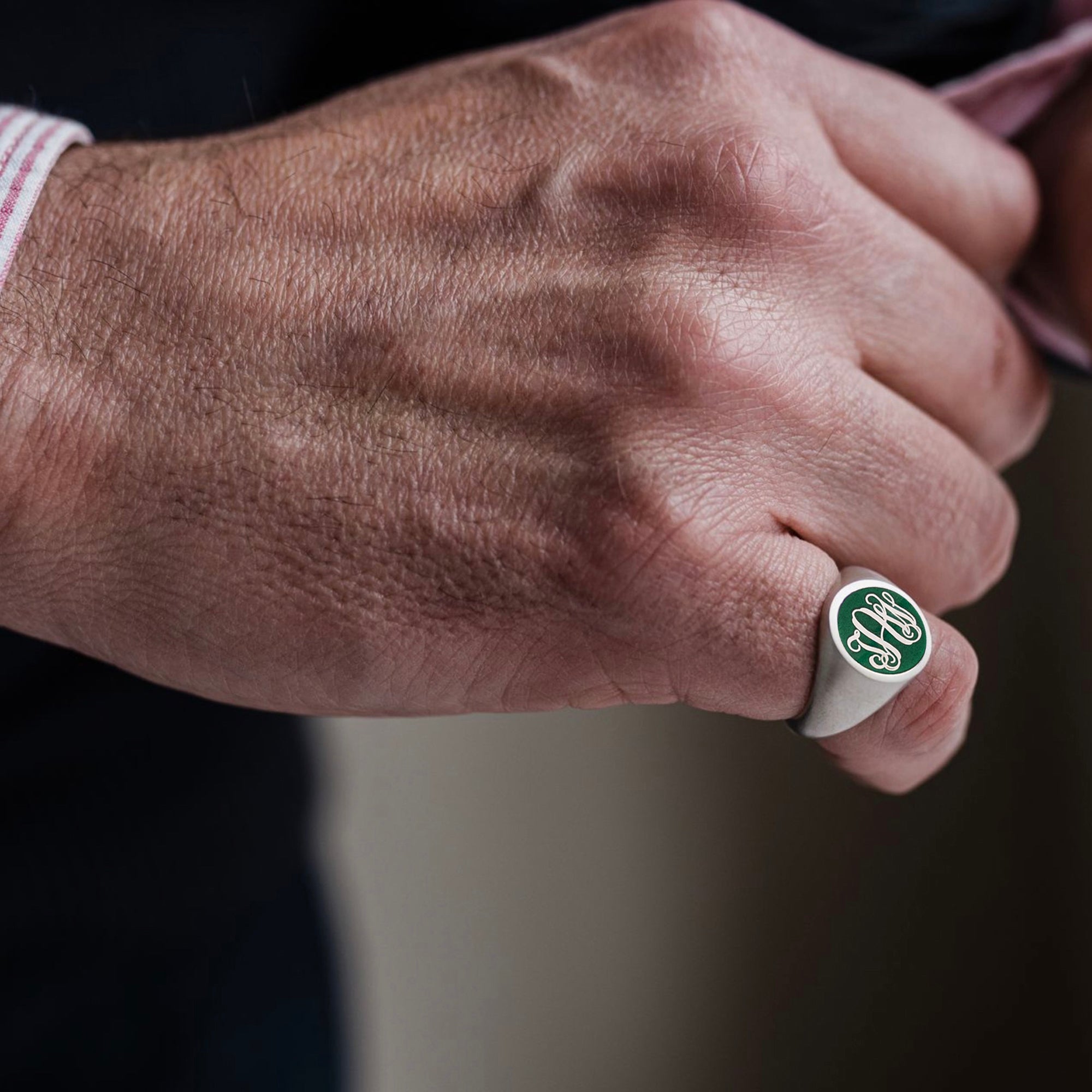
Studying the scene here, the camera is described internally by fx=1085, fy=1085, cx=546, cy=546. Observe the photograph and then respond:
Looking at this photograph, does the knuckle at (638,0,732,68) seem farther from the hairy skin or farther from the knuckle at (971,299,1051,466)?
the knuckle at (971,299,1051,466)

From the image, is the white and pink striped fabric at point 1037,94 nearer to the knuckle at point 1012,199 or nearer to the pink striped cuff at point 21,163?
the knuckle at point 1012,199

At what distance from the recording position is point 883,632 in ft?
1.77

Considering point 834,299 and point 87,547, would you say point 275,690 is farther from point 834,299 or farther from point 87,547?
point 834,299

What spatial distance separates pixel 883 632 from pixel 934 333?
0.21m

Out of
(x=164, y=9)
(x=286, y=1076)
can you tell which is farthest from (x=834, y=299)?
(x=286, y=1076)

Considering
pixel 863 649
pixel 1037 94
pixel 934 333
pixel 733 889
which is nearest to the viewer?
pixel 863 649

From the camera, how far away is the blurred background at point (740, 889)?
174 centimetres

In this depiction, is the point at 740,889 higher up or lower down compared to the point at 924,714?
lower down

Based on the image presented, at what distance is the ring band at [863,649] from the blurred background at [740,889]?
1228 millimetres

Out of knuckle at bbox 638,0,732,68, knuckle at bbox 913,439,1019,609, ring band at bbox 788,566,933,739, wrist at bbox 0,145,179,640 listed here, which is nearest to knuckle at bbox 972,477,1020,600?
knuckle at bbox 913,439,1019,609

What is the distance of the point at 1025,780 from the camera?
1.81 metres

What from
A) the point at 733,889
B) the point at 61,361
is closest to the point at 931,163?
the point at 61,361

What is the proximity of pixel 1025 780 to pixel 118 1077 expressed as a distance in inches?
57.6

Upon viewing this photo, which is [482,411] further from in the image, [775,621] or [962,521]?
[962,521]
